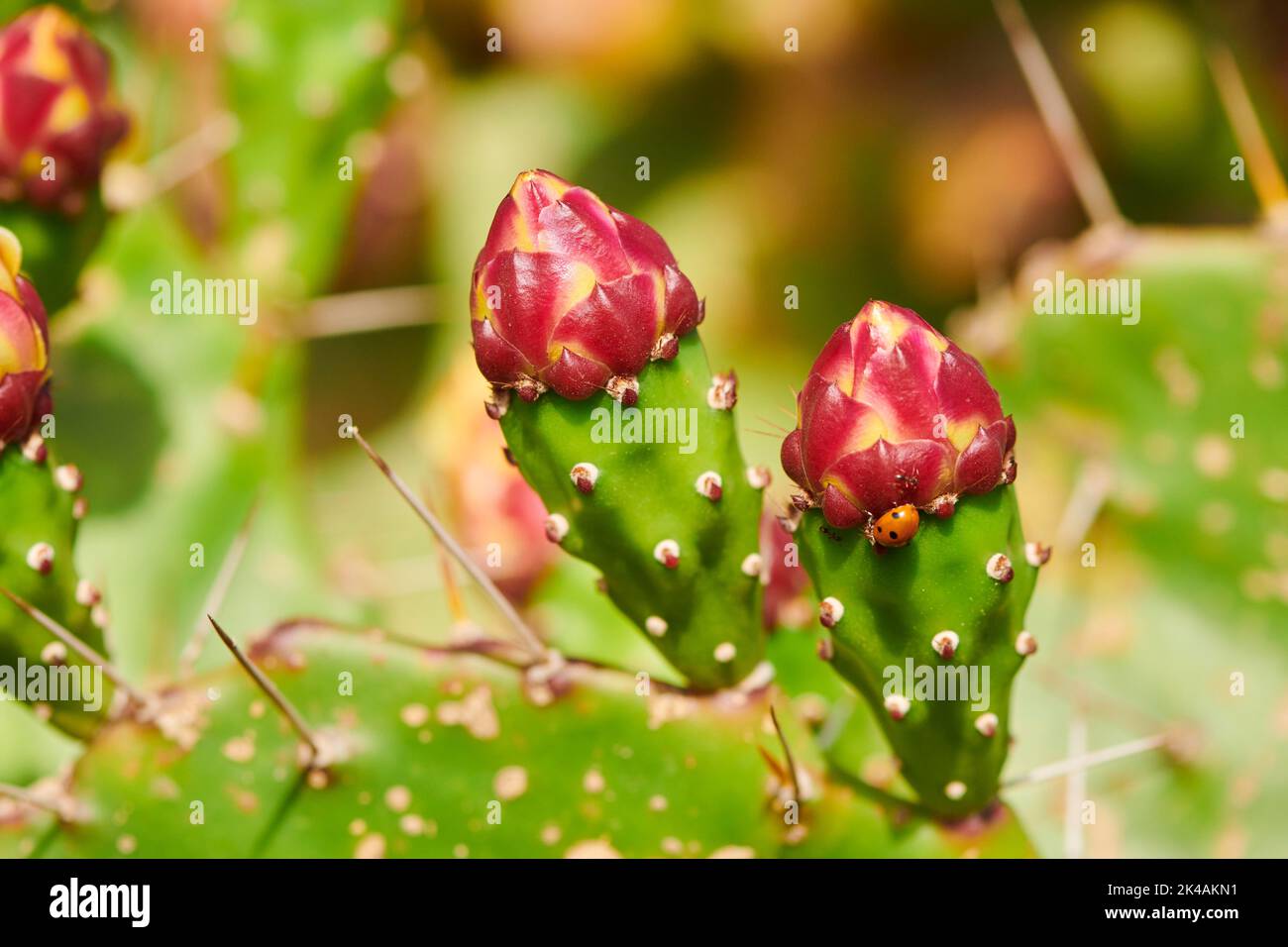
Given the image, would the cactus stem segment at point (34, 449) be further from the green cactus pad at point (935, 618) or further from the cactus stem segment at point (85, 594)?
the green cactus pad at point (935, 618)

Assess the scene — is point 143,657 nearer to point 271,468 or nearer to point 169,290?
point 271,468

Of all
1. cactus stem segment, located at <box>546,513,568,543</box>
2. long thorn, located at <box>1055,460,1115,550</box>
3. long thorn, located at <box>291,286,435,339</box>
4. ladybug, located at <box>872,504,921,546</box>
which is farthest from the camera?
long thorn, located at <box>291,286,435,339</box>

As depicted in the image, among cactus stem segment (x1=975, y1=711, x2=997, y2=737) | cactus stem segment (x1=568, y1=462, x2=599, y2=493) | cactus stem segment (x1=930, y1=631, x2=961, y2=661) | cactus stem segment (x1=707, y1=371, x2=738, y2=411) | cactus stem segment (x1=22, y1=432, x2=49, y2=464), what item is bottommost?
cactus stem segment (x1=975, y1=711, x2=997, y2=737)

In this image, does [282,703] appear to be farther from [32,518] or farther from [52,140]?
[52,140]

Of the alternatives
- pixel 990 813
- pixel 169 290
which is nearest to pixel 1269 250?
pixel 990 813

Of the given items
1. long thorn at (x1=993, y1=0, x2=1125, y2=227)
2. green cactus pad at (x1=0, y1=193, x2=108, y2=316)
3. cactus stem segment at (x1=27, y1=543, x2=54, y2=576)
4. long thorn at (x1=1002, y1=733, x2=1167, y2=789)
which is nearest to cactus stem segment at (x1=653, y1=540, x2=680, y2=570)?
long thorn at (x1=1002, y1=733, x2=1167, y2=789)

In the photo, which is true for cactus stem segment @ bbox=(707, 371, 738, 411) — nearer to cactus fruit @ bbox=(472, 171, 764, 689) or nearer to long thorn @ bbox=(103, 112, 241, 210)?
cactus fruit @ bbox=(472, 171, 764, 689)
